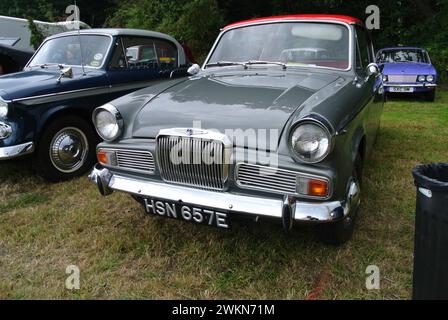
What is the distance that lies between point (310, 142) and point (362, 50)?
213 centimetres

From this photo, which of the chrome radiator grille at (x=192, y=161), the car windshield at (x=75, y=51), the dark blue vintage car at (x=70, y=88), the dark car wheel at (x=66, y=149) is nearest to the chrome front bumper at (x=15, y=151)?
the dark blue vintage car at (x=70, y=88)

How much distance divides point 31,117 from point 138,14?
13.1 metres

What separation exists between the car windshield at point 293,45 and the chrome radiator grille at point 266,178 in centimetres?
146

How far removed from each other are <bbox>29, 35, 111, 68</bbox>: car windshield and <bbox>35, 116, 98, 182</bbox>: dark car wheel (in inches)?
34.6

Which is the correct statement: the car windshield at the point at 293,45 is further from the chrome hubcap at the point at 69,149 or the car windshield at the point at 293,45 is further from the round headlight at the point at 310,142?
the chrome hubcap at the point at 69,149

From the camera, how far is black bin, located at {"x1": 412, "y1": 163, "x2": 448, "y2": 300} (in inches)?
76.2

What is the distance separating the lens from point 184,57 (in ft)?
19.7

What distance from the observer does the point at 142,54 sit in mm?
5387

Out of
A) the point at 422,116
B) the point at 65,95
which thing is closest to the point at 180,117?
the point at 65,95

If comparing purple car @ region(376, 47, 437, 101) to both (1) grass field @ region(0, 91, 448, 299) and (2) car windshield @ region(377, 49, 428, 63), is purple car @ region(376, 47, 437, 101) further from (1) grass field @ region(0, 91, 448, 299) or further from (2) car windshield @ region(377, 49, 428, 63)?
(1) grass field @ region(0, 91, 448, 299)

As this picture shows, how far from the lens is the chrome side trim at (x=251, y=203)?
226 centimetres

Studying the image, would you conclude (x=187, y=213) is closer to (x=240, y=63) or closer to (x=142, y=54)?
(x=240, y=63)

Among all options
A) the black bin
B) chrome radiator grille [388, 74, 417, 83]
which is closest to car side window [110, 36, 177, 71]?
the black bin

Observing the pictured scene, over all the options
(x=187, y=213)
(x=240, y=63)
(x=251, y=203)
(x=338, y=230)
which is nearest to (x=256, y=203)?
(x=251, y=203)
